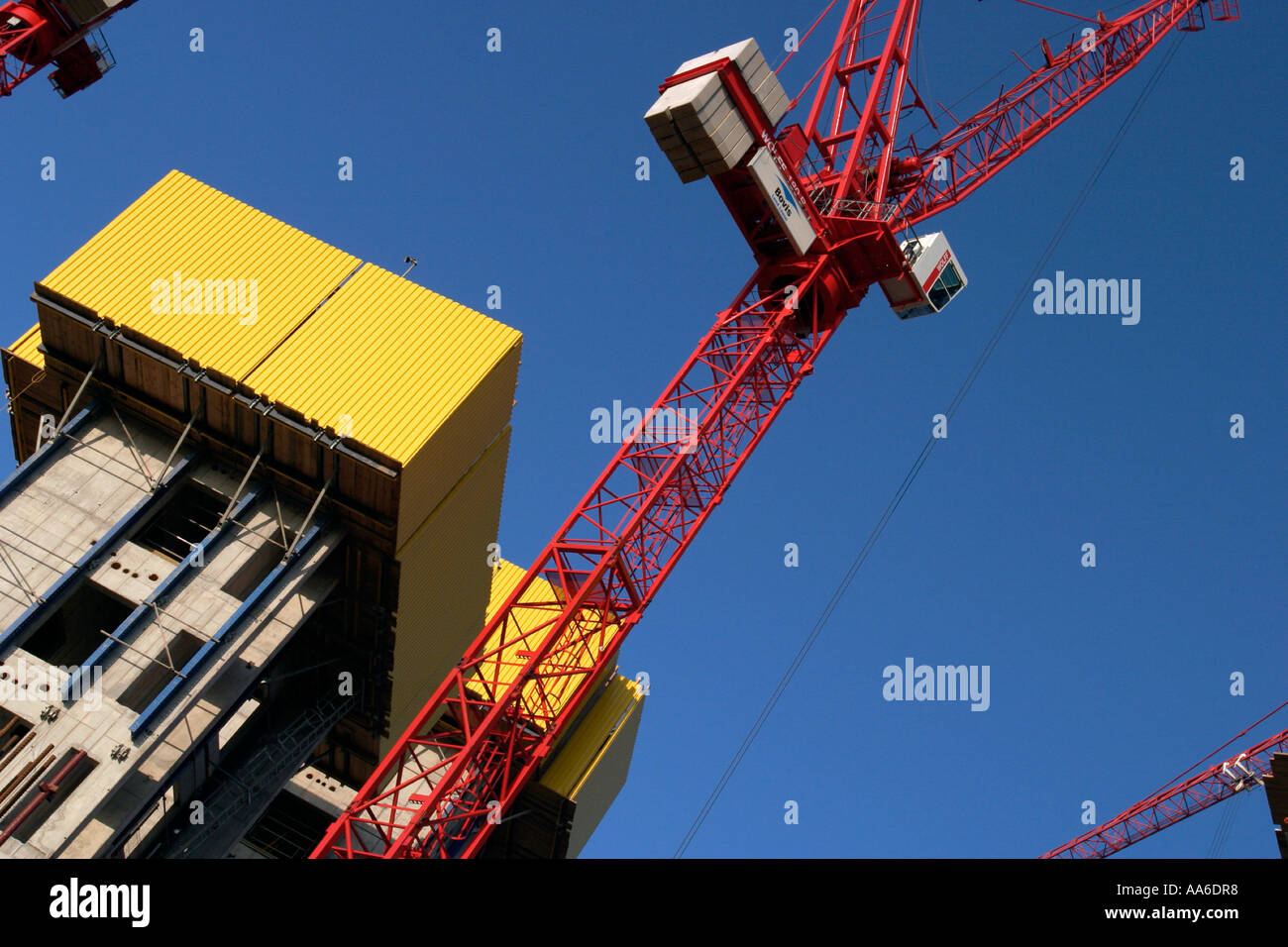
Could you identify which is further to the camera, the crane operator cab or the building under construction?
the crane operator cab

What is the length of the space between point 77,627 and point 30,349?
399 inches

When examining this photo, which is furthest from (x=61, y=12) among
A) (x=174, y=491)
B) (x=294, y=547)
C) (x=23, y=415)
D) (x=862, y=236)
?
(x=862, y=236)

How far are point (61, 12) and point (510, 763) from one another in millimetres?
35963

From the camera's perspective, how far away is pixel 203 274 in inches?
1639

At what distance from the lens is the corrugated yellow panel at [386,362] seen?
128 ft

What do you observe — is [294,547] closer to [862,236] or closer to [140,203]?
[140,203]

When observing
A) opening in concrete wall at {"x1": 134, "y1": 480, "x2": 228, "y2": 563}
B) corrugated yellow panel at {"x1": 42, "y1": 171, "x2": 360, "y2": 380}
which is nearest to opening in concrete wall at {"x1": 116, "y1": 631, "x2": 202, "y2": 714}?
opening in concrete wall at {"x1": 134, "y1": 480, "x2": 228, "y2": 563}

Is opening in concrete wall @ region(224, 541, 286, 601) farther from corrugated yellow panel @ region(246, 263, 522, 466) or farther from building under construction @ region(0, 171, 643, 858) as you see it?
corrugated yellow panel @ region(246, 263, 522, 466)

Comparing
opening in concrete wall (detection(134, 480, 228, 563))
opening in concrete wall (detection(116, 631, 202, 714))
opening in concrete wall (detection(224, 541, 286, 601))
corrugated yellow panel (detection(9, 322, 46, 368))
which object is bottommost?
opening in concrete wall (detection(116, 631, 202, 714))

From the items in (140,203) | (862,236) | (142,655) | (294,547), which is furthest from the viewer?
(862,236)

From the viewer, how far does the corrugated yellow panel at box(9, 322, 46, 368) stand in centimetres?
4359

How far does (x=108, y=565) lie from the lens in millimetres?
38000

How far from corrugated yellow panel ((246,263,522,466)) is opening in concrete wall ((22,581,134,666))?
877 cm

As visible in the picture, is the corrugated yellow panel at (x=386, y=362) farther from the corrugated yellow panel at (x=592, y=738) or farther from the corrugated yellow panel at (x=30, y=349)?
the corrugated yellow panel at (x=592, y=738)
